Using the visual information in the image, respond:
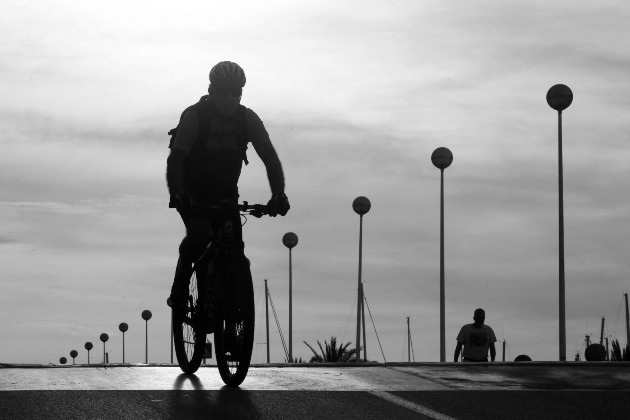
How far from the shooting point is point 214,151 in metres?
9.58

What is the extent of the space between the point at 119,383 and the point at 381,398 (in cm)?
196

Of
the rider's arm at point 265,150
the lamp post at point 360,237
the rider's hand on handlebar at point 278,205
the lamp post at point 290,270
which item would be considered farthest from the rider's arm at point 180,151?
the lamp post at point 290,270

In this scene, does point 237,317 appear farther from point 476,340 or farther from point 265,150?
point 476,340

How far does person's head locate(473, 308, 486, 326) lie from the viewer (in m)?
21.4

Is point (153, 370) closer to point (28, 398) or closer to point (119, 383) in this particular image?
point (119, 383)

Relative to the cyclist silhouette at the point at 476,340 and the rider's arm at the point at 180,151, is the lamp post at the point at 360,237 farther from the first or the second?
the rider's arm at the point at 180,151

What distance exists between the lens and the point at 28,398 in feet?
26.3

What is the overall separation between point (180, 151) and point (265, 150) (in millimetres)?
691

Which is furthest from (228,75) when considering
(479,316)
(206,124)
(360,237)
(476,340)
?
(360,237)

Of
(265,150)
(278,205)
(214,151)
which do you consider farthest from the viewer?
(265,150)

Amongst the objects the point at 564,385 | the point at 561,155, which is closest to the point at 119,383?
the point at 564,385

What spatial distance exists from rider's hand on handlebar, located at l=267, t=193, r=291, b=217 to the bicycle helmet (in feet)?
2.87

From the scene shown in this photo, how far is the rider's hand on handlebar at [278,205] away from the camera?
9.41m

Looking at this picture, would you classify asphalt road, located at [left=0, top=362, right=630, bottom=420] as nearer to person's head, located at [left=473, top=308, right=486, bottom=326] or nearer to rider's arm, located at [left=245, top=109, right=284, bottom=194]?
rider's arm, located at [left=245, top=109, right=284, bottom=194]
